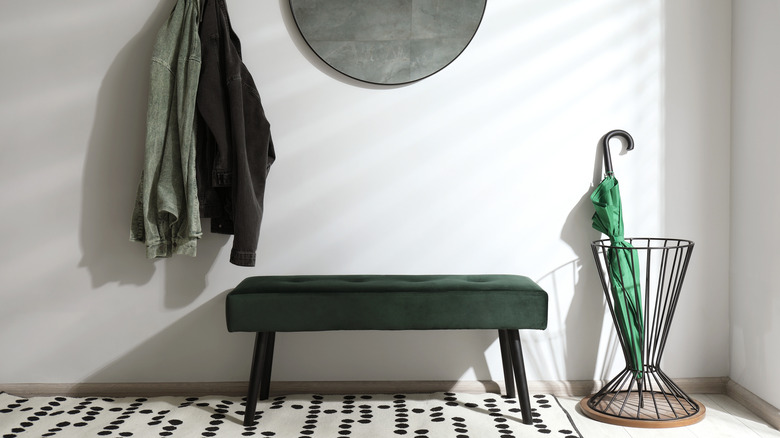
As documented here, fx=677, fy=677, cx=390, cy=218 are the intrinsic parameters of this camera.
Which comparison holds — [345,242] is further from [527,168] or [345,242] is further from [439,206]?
[527,168]

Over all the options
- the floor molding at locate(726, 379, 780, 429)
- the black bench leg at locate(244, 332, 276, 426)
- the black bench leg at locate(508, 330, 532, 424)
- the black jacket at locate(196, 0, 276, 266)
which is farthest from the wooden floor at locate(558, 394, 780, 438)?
the black jacket at locate(196, 0, 276, 266)

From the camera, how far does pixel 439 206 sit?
8.75 feet

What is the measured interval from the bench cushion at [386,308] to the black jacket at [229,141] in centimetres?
22

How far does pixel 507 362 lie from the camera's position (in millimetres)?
2547

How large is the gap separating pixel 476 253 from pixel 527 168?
39 centimetres

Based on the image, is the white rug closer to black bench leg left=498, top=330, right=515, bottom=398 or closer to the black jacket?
black bench leg left=498, top=330, right=515, bottom=398

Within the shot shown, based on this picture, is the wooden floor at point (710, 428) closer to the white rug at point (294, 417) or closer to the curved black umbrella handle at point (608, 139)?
the white rug at point (294, 417)

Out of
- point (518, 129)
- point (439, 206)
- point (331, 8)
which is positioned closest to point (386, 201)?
point (439, 206)

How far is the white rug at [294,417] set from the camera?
7.38 feet

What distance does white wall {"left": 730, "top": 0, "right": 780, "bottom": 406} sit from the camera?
92.7 inches

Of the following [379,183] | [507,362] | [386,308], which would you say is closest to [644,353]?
[507,362]

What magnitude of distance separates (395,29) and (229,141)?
2.51ft

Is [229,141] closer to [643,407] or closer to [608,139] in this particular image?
[608,139]

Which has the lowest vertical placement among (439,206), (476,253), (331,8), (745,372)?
(745,372)
